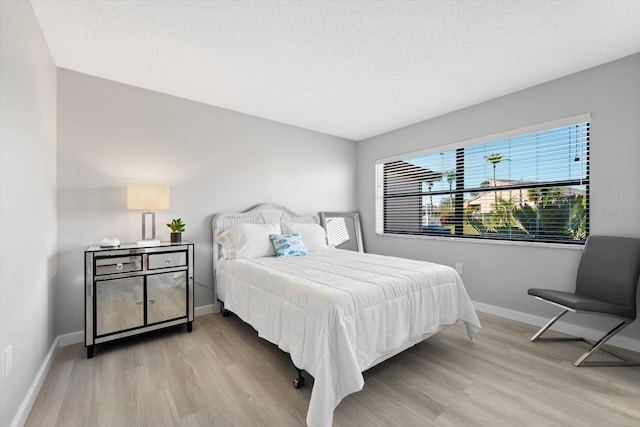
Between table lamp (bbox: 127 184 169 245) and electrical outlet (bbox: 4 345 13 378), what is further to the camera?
table lamp (bbox: 127 184 169 245)

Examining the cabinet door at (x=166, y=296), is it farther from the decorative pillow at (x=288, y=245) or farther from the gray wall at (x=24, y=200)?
the decorative pillow at (x=288, y=245)

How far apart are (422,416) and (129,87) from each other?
3.83 meters

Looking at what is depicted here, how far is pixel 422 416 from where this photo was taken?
164 cm

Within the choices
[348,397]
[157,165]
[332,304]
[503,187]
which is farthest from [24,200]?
[503,187]

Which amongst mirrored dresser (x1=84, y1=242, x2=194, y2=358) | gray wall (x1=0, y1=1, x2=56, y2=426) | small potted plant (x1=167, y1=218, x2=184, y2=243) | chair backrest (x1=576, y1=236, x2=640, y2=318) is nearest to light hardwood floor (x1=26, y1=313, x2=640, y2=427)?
mirrored dresser (x1=84, y1=242, x2=194, y2=358)

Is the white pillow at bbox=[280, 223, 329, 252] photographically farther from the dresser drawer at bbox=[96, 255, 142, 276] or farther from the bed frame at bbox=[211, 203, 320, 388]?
the dresser drawer at bbox=[96, 255, 142, 276]

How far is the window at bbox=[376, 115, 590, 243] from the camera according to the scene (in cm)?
279

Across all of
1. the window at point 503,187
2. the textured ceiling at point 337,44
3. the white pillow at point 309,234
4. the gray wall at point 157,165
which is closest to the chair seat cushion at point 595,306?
the window at point 503,187

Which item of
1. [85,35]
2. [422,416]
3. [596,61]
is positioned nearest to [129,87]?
[85,35]

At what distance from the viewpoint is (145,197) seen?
2.67m

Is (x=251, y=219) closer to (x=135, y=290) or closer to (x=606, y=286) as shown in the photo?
(x=135, y=290)

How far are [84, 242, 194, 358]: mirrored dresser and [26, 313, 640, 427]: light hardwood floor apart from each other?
7.7 inches

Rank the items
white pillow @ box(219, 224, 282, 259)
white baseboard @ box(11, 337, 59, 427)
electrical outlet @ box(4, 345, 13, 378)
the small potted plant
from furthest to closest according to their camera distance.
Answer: white pillow @ box(219, 224, 282, 259) < the small potted plant < white baseboard @ box(11, 337, 59, 427) < electrical outlet @ box(4, 345, 13, 378)

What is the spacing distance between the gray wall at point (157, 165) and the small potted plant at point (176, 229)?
24cm
